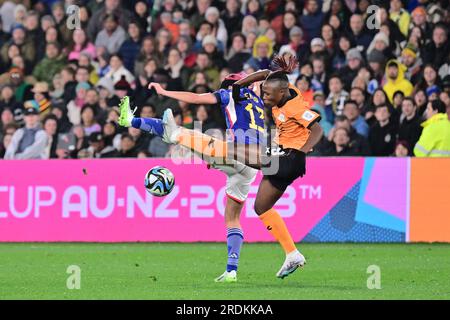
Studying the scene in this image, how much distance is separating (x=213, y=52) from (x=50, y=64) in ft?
11.7

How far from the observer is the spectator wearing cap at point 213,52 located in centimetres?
2173

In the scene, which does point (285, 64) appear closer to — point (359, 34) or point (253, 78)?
point (253, 78)

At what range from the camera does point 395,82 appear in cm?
2039

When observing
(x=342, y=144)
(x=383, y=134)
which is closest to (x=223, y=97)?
(x=342, y=144)

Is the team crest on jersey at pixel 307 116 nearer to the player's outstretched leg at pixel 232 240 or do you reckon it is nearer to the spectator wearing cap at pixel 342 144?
the player's outstretched leg at pixel 232 240

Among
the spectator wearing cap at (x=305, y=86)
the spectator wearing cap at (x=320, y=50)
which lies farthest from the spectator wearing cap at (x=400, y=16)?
the spectator wearing cap at (x=305, y=86)

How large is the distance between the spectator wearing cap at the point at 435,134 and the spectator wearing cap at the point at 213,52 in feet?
15.1

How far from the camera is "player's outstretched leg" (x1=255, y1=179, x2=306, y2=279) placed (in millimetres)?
12797

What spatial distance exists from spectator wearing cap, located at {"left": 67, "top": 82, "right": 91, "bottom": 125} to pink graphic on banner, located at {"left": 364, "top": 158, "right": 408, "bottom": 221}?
620 centimetres

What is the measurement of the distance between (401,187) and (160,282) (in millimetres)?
6617

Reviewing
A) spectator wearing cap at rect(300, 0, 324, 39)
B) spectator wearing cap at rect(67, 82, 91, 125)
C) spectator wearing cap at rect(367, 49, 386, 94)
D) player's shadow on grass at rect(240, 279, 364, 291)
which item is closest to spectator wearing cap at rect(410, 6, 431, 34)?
A: spectator wearing cap at rect(367, 49, 386, 94)

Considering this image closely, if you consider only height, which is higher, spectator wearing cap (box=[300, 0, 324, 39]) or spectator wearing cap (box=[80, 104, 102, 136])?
spectator wearing cap (box=[300, 0, 324, 39])

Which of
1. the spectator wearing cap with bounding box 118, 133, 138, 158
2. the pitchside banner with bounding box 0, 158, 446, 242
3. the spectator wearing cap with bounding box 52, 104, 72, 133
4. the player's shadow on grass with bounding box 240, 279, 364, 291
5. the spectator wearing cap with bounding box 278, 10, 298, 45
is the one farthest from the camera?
the spectator wearing cap with bounding box 278, 10, 298, 45

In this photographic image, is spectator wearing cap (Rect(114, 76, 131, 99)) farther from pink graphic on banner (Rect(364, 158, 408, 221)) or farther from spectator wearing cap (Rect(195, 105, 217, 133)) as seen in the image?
pink graphic on banner (Rect(364, 158, 408, 221))
